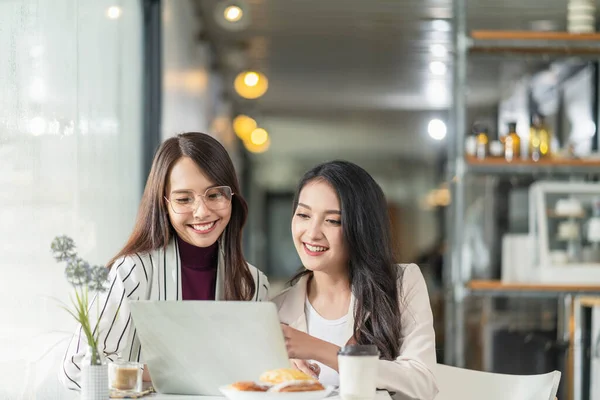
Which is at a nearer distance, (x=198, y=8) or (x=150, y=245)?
(x=150, y=245)

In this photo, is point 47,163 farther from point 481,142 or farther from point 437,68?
point 437,68

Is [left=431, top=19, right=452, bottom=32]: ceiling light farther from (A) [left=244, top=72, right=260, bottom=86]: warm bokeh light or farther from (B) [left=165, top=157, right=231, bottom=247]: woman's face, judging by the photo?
(B) [left=165, top=157, right=231, bottom=247]: woman's face

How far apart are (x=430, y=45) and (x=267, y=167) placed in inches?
381

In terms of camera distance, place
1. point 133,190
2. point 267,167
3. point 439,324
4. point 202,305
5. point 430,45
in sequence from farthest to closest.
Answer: point 267,167, point 439,324, point 430,45, point 133,190, point 202,305

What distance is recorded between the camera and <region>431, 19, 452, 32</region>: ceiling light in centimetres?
657

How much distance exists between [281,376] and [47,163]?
113cm

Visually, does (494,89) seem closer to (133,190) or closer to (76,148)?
(133,190)

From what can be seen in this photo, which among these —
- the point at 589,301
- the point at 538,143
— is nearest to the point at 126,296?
the point at 538,143

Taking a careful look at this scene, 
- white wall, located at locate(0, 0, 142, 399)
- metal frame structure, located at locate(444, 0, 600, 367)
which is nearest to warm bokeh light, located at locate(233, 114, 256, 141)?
metal frame structure, located at locate(444, 0, 600, 367)

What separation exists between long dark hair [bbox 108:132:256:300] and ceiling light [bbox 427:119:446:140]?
958 centimetres

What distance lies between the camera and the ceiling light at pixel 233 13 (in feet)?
18.4

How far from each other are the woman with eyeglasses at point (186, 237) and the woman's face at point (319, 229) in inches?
8.5

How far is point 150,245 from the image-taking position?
2.24 m

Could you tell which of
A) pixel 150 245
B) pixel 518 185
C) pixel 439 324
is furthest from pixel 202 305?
pixel 439 324
